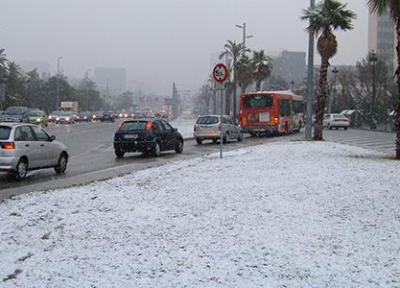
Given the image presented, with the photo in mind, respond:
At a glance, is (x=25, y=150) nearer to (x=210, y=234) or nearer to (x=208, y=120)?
(x=210, y=234)

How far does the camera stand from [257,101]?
41969mm

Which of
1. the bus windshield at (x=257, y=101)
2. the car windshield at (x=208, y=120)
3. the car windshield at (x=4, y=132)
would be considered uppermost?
the bus windshield at (x=257, y=101)

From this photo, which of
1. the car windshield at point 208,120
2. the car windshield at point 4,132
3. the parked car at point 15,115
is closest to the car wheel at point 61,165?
the car windshield at point 4,132

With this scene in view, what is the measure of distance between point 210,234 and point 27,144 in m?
9.71

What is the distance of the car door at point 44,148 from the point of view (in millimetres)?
16578

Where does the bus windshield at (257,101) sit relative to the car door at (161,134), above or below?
above

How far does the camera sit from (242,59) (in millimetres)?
71438

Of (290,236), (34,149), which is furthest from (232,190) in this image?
(34,149)

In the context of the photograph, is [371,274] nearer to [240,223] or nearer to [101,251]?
[240,223]

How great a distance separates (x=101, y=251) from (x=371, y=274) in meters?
3.12

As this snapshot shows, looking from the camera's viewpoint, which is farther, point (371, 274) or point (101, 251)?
point (101, 251)

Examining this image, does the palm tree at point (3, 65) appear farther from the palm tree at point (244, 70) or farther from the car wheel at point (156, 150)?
the car wheel at point (156, 150)

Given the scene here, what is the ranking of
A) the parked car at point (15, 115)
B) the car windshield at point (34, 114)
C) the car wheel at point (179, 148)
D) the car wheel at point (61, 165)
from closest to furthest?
the car wheel at point (61, 165)
the car wheel at point (179, 148)
the parked car at point (15, 115)
the car windshield at point (34, 114)

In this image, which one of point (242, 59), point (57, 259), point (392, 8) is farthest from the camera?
point (242, 59)
